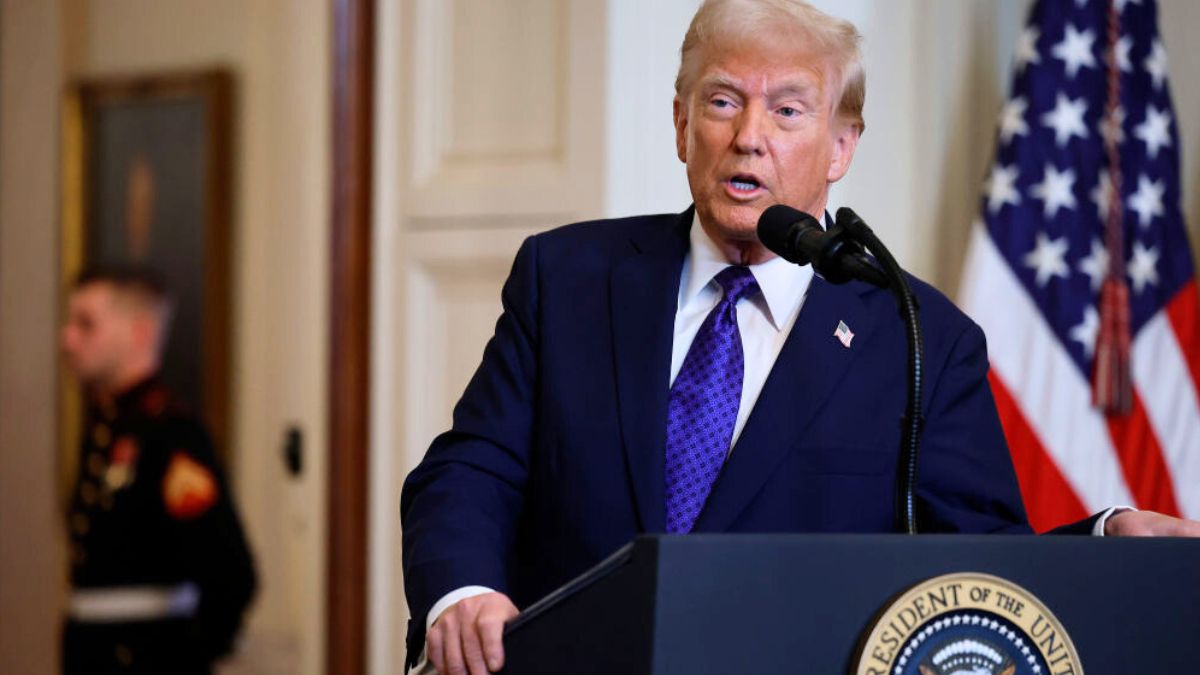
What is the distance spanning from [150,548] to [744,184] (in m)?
2.82

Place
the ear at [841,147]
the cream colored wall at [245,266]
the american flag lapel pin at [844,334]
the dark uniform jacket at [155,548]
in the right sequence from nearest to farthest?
the american flag lapel pin at [844,334] → the ear at [841,147] → the dark uniform jacket at [155,548] → the cream colored wall at [245,266]

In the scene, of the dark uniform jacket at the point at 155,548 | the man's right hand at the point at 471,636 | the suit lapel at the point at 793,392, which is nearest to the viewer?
the man's right hand at the point at 471,636

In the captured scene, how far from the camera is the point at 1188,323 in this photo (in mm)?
3477

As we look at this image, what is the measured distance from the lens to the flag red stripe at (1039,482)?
11.2 ft

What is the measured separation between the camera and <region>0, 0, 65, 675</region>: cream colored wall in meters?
5.59

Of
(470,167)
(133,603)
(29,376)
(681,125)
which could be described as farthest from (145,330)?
(681,125)

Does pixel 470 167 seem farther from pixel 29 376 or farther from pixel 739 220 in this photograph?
pixel 29 376

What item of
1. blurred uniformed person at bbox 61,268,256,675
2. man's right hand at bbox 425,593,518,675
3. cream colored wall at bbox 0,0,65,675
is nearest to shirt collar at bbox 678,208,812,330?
man's right hand at bbox 425,593,518,675

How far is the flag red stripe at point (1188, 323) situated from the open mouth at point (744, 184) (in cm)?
198

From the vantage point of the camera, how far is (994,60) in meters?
3.79

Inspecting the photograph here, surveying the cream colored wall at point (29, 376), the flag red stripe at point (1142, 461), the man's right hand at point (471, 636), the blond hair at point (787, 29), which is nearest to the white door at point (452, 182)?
the flag red stripe at point (1142, 461)

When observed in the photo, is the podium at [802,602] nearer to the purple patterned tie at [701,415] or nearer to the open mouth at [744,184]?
the purple patterned tie at [701,415]

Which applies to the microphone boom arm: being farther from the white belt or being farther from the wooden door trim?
the white belt

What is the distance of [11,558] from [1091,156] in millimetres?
4022
